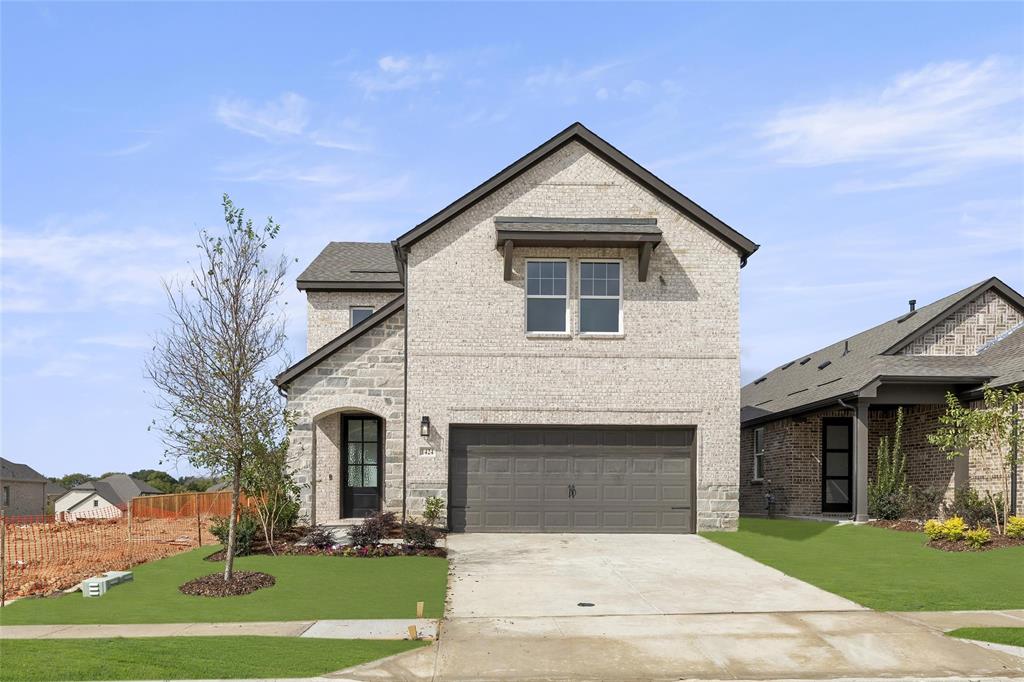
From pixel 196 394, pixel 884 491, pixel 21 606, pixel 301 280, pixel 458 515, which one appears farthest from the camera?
pixel 301 280

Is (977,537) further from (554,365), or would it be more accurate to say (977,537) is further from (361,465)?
(361,465)

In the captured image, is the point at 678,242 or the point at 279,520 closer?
the point at 279,520

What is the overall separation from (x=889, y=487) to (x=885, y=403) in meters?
2.24

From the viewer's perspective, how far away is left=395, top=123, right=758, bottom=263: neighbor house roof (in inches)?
816

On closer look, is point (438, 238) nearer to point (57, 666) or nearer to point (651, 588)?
point (651, 588)

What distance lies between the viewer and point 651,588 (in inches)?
553

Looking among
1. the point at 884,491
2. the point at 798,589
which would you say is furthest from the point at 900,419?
the point at 798,589

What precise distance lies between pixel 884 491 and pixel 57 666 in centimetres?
2011

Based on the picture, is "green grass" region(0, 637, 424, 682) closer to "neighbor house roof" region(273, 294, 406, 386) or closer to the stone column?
"neighbor house roof" region(273, 294, 406, 386)

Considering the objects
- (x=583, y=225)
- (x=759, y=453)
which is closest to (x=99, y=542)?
(x=583, y=225)

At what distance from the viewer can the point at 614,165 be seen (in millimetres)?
21078

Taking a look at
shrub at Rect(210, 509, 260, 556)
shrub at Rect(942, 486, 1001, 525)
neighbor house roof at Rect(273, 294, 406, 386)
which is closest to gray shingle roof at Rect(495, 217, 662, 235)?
neighbor house roof at Rect(273, 294, 406, 386)

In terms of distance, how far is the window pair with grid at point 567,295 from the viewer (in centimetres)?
2073

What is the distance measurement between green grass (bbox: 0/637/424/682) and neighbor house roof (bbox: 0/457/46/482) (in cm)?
6063
